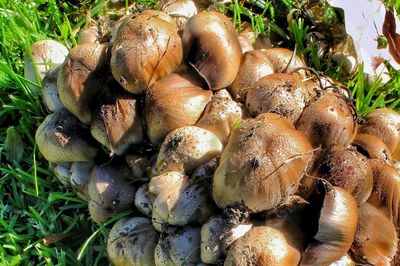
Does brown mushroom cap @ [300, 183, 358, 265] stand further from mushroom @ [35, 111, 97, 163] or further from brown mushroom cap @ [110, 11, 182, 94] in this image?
mushroom @ [35, 111, 97, 163]

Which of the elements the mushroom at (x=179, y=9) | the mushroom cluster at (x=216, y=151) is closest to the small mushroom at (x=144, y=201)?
the mushroom cluster at (x=216, y=151)

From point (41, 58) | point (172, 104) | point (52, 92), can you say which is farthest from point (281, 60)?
point (41, 58)

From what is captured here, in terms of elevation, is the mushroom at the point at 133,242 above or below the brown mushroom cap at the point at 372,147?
below

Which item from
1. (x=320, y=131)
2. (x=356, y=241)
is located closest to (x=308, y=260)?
(x=356, y=241)

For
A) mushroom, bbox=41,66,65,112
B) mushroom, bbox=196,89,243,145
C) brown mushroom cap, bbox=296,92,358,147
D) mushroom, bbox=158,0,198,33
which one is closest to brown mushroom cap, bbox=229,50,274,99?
mushroom, bbox=196,89,243,145

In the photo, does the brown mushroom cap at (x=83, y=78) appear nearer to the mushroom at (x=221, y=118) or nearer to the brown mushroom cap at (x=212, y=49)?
the brown mushroom cap at (x=212, y=49)

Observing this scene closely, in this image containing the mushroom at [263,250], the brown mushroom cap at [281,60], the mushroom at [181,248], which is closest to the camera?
the mushroom at [263,250]

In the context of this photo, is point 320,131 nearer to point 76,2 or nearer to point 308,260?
point 308,260
